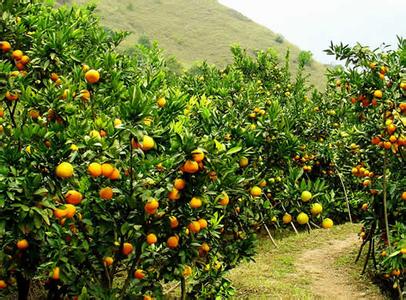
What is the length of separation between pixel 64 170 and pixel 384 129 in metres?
3.92

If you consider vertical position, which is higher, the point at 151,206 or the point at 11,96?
the point at 11,96

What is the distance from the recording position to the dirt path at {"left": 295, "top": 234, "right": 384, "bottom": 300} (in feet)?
21.4

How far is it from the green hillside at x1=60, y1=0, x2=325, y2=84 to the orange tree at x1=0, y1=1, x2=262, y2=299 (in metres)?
33.1

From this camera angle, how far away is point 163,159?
3.00m

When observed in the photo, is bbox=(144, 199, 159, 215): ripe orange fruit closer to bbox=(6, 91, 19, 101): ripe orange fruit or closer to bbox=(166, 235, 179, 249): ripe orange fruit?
bbox=(166, 235, 179, 249): ripe orange fruit

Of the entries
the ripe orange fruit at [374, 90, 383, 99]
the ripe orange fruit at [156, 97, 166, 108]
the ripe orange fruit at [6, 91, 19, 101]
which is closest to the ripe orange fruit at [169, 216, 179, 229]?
the ripe orange fruit at [156, 97, 166, 108]

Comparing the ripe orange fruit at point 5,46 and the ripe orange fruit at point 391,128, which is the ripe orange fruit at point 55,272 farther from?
the ripe orange fruit at point 391,128

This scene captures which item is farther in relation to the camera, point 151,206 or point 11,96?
point 11,96

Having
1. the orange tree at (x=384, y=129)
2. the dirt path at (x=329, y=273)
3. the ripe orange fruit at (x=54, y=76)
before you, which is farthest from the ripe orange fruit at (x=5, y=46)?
the dirt path at (x=329, y=273)

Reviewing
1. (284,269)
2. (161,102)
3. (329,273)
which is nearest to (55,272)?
(161,102)

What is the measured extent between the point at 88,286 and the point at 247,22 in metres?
55.0

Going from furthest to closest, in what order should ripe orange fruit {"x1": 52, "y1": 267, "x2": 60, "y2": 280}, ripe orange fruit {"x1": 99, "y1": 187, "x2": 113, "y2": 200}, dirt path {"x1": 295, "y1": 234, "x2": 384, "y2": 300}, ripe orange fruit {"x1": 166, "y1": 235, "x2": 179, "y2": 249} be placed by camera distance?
dirt path {"x1": 295, "y1": 234, "x2": 384, "y2": 300}
ripe orange fruit {"x1": 166, "y1": 235, "x2": 179, "y2": 249}
ripe orange fruit {"x1": 52, "y1": 267, "x2": 60, "y2": 280}
ripe orange fruit {"x1": 99, "y1": 187, "x2": 113, "y2": 200}

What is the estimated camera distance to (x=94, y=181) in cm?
293

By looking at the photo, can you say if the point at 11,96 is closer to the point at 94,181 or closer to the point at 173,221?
the point at 94,181
